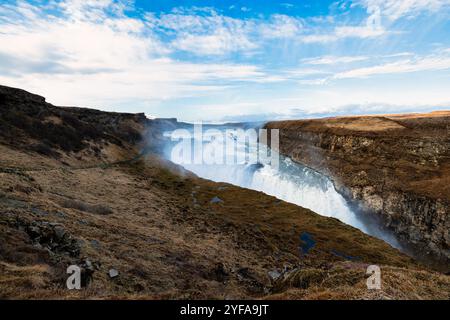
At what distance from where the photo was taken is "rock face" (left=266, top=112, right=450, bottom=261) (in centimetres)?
4862

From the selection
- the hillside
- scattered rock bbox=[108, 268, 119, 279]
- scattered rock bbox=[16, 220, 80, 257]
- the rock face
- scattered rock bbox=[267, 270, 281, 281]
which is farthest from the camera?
the rock face

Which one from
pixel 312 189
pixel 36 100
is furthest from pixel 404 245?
pixel 36 100

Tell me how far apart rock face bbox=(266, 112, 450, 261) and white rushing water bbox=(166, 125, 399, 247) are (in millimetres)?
2651

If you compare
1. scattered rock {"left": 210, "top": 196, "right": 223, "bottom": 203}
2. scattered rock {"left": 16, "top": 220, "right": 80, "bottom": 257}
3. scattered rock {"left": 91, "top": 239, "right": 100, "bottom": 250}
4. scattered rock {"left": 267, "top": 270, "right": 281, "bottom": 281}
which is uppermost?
scattered rock {"left": 16, "top": 220, "right": 80, "bottom": 257}

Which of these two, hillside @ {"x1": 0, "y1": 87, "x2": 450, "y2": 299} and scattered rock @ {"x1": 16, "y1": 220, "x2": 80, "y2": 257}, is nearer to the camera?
hillside @ {"x1": 0, "y1": 87, "x2": 450, "y2": 299}

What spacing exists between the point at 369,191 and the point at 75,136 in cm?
6564

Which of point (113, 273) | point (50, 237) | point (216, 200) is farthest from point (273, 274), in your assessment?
point (216, 200)

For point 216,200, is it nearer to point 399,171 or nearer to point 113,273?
point 399,171

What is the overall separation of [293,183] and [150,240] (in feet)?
188

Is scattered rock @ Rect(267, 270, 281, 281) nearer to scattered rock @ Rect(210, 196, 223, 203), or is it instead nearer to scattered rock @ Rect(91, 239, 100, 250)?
scattered rock @ Rect(91, 239, 100, 250)

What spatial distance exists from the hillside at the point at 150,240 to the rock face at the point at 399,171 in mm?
9266

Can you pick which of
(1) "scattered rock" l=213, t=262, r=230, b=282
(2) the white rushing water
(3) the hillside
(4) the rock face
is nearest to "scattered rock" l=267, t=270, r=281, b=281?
(3) the hillside

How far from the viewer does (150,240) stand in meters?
24.4
